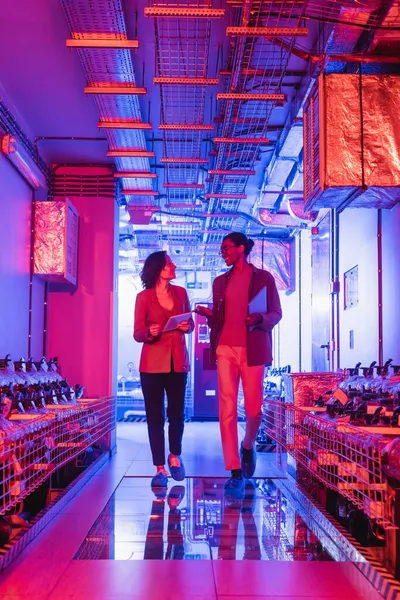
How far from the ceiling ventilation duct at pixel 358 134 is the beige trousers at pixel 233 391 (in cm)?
131

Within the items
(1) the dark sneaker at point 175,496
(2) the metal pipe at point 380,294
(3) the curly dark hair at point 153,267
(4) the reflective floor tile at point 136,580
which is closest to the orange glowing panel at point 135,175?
(2) the metal pipe at point 380,294

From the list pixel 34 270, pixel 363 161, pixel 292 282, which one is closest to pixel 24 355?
pixel 34 270

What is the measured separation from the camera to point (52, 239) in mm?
6750

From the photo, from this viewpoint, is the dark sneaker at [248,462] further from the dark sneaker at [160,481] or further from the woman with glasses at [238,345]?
the dark sneaker at [160,481]

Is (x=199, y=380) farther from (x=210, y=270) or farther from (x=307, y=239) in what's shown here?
(x=307, y=239)

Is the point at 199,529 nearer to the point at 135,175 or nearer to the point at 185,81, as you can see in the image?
the point at 185,81

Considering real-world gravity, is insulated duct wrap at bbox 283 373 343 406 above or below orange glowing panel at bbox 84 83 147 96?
below

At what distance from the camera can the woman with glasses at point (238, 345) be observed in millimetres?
4016

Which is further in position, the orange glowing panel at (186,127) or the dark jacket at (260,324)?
the orange glowing panel at (186,127)

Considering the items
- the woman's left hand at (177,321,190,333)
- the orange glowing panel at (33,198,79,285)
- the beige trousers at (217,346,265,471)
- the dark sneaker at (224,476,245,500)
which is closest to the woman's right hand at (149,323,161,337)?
the woman's left hand at (177,321,190,333)

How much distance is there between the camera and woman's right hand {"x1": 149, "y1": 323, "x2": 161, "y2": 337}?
4184mm

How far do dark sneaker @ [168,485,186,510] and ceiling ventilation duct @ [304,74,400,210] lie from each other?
2263mm

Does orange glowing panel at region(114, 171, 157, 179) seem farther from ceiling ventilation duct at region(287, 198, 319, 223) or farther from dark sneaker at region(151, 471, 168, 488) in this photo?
dark sneaker at region(151, 471, 168, 488)

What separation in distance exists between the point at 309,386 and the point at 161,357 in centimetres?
135
